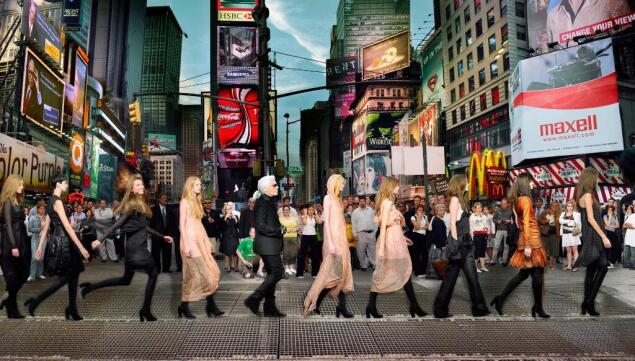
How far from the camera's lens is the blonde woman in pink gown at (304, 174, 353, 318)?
5820 millimetres

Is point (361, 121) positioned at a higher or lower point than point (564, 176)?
higher

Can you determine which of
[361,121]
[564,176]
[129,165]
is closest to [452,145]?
[564,176]

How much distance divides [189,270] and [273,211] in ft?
4.10

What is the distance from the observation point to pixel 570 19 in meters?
32.3

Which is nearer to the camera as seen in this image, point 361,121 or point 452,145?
point 452,145

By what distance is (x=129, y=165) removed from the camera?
89.1 metres

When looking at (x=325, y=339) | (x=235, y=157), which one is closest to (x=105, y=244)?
(x=325, y=339)

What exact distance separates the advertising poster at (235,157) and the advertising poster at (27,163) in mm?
41702

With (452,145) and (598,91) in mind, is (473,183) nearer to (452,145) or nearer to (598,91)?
(598,91)

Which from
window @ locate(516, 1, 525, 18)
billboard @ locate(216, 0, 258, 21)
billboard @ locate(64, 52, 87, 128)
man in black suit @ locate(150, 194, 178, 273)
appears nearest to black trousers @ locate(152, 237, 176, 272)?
man in black suit @ locate(150, 194, 178, 273)

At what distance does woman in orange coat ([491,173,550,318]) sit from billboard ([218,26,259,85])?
61884 mm

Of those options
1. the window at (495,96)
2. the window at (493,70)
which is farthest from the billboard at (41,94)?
the window at (493,70)

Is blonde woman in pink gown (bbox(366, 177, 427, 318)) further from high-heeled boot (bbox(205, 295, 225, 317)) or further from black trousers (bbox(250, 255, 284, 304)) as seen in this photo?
high-heeled boot (bbox(205, 295, 225, 317))

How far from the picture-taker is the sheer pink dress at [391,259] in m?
5.88
